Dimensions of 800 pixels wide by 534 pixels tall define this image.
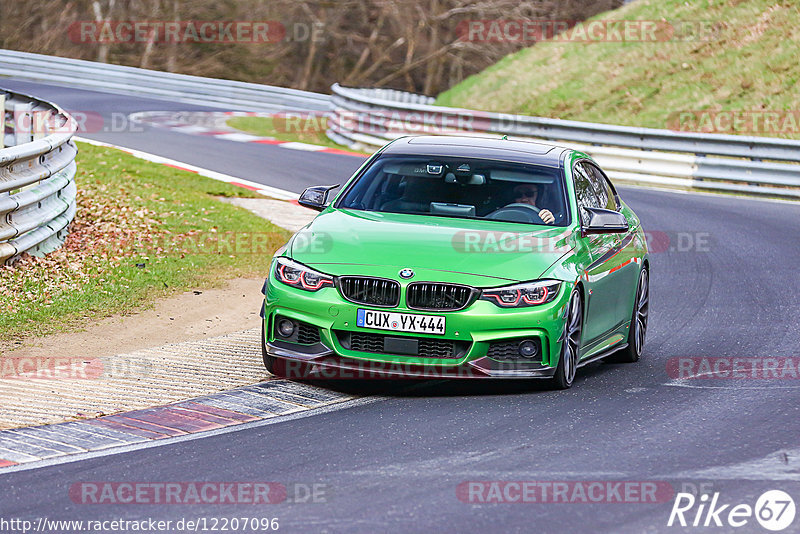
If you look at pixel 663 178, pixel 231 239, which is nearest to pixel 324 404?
pixel 231 239

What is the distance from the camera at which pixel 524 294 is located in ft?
26.4

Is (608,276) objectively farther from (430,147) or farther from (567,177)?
(430,147)

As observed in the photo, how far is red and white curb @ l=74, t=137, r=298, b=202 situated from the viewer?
19.2 m

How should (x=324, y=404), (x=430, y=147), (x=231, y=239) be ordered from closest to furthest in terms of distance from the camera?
(x=324, y=404)
(x=430, y=147)
(x=231, y=239)

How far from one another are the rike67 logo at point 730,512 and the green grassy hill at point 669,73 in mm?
22766

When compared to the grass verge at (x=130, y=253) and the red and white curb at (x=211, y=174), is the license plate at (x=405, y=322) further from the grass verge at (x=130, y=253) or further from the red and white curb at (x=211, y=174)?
the red and white curb at (x=211, y=174)

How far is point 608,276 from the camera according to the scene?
9188mm

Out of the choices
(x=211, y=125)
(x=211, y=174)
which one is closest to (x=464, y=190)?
(x=211, y=174)

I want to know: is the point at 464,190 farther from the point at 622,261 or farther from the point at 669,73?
the point at 669,73

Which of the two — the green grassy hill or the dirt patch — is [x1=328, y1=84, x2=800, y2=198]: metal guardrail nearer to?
the green grassy hill

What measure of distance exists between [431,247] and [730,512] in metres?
3.12

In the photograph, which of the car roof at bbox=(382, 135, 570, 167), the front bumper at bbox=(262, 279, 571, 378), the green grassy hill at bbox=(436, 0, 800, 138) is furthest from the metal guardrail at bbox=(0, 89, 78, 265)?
the green grassy hill at bbox=(436, 0, 800, 138)

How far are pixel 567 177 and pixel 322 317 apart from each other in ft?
7.77

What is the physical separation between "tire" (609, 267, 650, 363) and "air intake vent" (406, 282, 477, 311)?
239cm
